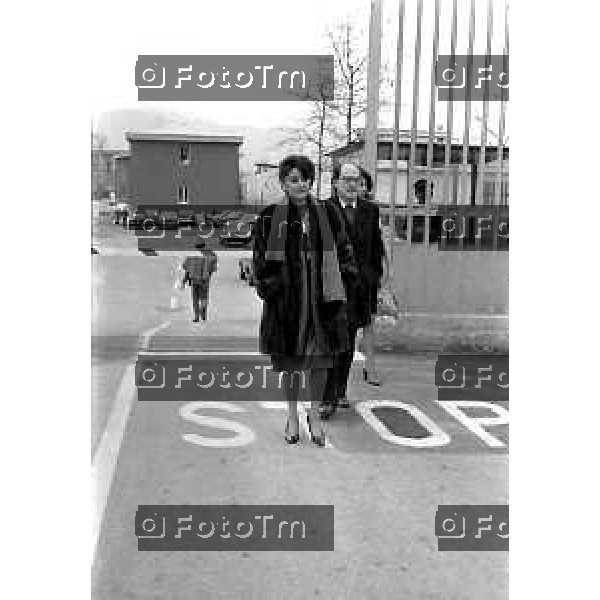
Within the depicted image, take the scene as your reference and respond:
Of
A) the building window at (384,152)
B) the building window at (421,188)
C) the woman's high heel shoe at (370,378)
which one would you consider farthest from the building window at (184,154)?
the building window at (421,188)

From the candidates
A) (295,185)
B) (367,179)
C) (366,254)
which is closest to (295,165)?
(295,185)

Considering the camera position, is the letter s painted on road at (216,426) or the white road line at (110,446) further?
the letter s painted on road at (216,426)

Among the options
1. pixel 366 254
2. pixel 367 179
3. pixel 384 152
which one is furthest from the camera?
pixel 384 152

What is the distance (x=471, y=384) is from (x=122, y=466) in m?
1.59

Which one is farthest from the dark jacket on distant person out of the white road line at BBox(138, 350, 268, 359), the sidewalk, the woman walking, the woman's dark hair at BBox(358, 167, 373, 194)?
the sidewalk

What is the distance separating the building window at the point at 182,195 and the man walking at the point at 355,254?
1.92ft

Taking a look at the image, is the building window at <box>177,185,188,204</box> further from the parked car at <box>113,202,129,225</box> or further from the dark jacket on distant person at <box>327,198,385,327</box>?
the dark jacket on distant person at <box>327,198,385,327</box>

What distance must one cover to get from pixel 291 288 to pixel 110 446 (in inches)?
34.3

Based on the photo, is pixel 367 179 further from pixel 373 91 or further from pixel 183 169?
pixel 183 169

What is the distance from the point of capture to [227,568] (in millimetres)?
2182

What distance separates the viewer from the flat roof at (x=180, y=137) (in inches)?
99.9

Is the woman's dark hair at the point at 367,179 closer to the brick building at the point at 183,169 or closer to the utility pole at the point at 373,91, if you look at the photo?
the utility pole at the point at 373,91

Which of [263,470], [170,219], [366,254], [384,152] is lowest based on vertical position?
[263,470]

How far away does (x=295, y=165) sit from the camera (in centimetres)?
262
